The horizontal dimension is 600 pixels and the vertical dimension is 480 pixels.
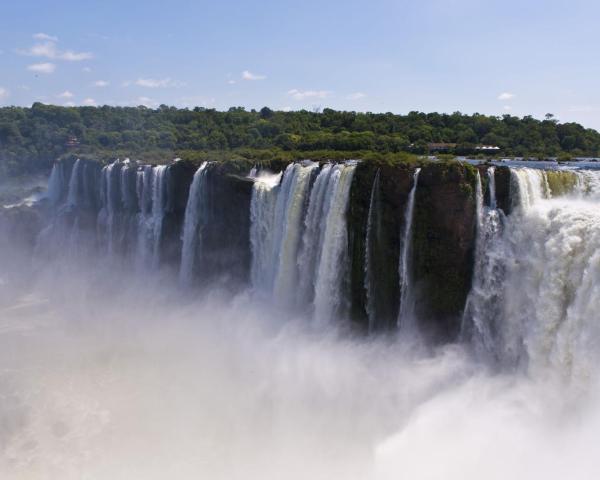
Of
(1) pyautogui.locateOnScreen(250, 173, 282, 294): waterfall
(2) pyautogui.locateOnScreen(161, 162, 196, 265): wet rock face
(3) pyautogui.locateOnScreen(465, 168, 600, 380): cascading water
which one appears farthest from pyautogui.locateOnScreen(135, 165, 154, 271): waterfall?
(3) pyautogui.locateOnScreen(465, 168, 600, 380): cascading water

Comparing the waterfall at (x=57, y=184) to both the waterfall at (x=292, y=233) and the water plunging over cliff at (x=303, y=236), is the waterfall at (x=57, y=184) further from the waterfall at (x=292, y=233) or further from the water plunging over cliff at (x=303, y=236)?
the waterfall at (x=292, y=233)

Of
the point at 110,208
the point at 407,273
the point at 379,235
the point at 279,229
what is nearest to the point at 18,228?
the point at 110,208

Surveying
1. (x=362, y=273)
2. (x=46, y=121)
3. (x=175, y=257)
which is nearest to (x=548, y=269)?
(x=362, y=273)

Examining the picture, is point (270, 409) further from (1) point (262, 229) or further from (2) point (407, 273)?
(1) point (262, 229)

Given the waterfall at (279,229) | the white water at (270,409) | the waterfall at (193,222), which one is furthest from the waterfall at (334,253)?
the waterfall at (193,222)

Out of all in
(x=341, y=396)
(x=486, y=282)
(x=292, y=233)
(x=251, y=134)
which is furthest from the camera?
(x=251, y=134)

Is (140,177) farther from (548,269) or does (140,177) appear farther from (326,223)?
(548,269)
